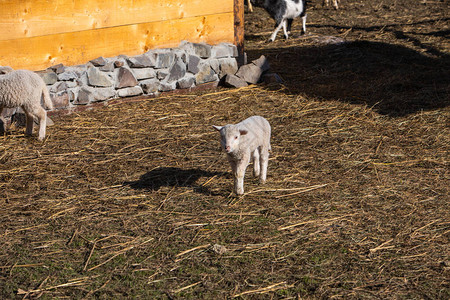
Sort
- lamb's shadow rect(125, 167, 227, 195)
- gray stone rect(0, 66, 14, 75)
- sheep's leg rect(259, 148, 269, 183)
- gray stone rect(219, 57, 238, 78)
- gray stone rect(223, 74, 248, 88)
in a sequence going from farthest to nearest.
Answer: gray stone rect(219, 57, 238, 78) < gray stone rect(223, 74, 248, 88) < gray stone rect(0, 66, 14, 75) < lamb's shadow rect(125, 167, 227, 195) < sheep's leg rect(259, 148, 269, 183)

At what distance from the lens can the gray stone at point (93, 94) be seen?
7.05m

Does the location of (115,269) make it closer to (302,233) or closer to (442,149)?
(302,233)

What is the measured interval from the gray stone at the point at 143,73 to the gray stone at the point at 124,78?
69mm

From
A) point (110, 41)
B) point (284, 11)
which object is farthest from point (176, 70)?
point (284, 11)

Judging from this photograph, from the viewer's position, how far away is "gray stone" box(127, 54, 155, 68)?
24.1ft

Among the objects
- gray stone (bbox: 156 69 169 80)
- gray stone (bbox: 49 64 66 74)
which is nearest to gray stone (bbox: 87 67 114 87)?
gray stone (bbox: 49 64 66 74)

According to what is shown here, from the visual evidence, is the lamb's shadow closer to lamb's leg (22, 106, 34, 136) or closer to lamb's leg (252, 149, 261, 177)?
lamb's leg (252, 149, 261, 177)

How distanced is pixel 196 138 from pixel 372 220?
2.53 m

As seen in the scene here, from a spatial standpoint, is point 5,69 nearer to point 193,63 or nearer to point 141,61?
point 141,61

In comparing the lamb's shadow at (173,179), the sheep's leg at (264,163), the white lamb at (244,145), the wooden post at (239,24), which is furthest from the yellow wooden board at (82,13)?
the sheep's leg at (264,163)

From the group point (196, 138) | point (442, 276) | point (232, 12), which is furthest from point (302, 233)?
point (232, 12)

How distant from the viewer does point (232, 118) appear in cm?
675

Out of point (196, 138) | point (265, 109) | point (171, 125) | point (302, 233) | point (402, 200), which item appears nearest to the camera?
point (302, 233)

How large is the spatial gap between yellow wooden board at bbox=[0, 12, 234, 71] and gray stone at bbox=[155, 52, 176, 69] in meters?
0.15
